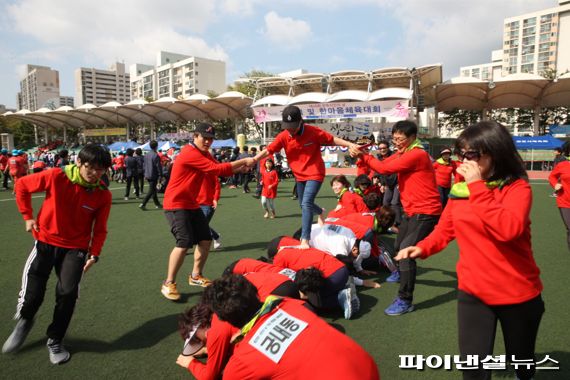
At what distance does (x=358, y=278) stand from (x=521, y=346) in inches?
113

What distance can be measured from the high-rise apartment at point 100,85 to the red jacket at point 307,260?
490 feet

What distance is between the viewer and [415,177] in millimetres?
3838

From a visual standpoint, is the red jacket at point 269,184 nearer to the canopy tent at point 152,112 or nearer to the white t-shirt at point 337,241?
the white t-shirt at point 337,241

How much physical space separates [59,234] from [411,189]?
3362mm

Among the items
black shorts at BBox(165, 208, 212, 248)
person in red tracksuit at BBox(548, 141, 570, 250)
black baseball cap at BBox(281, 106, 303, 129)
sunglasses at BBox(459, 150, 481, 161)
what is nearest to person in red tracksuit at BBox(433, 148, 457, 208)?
person in red tracksuit at BBox(548, 141, 570, 250)

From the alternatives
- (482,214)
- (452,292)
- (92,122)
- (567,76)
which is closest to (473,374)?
(482,214)

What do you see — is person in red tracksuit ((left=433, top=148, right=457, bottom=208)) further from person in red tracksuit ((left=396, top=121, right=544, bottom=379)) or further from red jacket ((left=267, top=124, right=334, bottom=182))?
person in red tracksuit ((left=396, top=121, right=544, bottom=379))

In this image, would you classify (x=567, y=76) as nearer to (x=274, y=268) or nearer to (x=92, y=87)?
(x=274, y=268)

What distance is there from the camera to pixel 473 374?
2045 mm

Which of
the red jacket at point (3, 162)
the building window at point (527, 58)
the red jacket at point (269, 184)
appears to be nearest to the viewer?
the red jacket at point (269, 184)

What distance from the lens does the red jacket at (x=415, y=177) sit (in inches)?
147

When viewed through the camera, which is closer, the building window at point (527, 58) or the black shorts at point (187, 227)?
the black shorts at point (187, 227)

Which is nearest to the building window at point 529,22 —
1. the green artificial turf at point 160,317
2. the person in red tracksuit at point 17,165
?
the green artificial turf at point 160,317

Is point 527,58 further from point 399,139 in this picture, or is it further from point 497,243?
point 497,243
